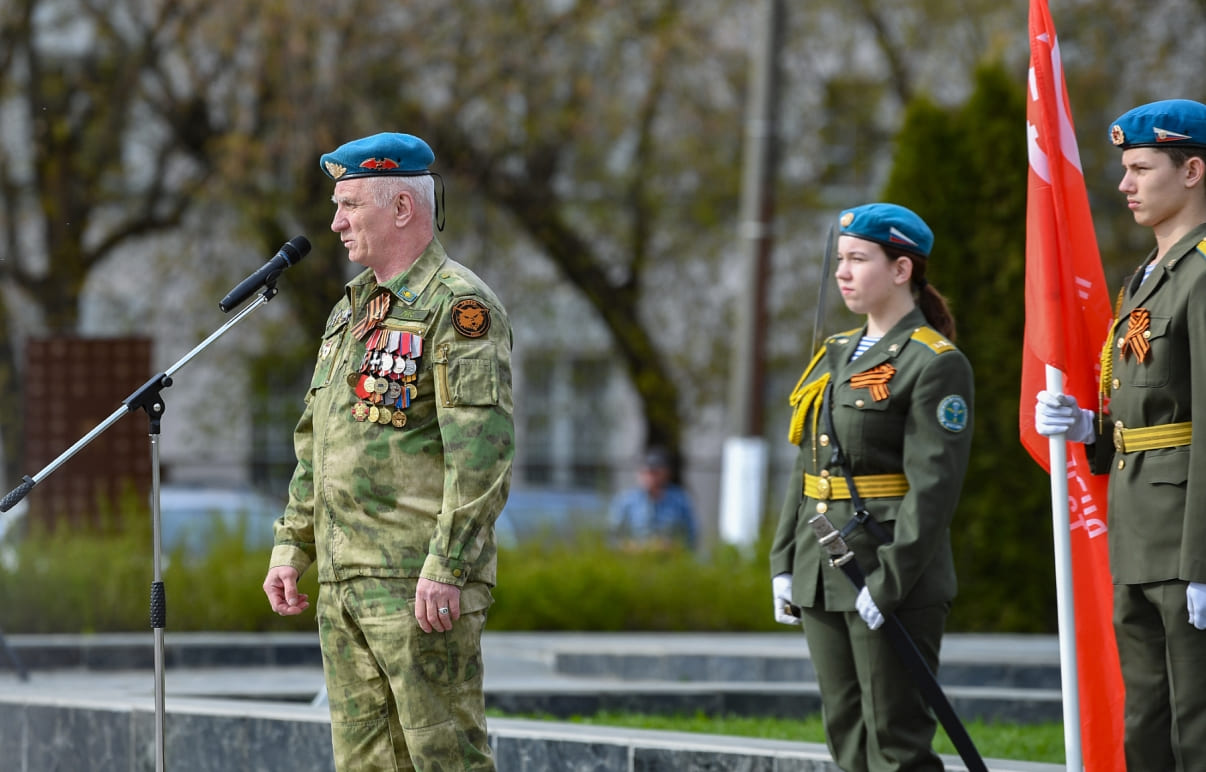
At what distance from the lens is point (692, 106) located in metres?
18.8

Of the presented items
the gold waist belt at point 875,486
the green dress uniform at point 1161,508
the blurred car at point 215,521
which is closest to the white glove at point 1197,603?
the green dress uniform at point 1161,508

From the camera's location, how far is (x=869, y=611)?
4.89 metres

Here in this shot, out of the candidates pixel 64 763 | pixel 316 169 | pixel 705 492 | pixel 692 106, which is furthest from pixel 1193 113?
pixel 705 492

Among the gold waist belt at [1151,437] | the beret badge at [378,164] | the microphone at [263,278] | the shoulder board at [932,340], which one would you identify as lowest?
the gold waist belt at [1151,437]

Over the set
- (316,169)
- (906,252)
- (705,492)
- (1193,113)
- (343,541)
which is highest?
(316,169)

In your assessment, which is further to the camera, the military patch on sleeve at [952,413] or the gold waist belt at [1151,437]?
the military patch on sleeve at [952,413]

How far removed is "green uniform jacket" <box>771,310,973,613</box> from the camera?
16.1 ft

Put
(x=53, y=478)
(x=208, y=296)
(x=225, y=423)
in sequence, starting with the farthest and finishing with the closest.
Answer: (x=225, y=423), (x=208, y=296), (x=53, y=478)

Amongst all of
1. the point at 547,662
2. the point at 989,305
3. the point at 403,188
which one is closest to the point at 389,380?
the point at 403,188

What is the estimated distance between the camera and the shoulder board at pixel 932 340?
5.10 m

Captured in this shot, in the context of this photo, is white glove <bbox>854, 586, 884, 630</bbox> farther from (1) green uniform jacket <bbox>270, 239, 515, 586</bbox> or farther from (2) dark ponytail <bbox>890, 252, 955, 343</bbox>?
(1) green uniform jacket <bbox>270, 239, 515, 586</bbox>

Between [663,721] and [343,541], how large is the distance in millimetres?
3400

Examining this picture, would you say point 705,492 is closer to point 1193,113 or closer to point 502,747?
point 502,747

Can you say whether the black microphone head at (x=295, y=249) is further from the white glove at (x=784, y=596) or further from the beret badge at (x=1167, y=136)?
the beret badge at (x=1167, y=136)
